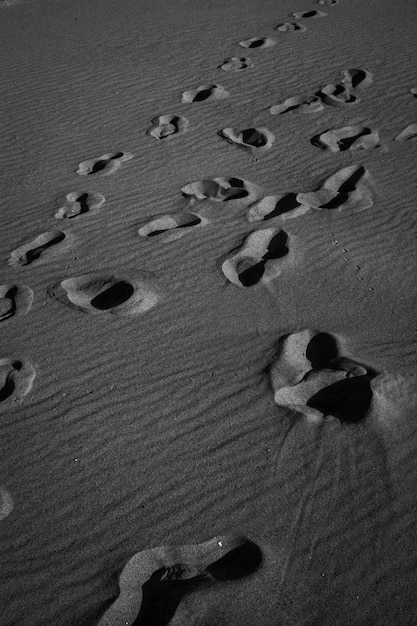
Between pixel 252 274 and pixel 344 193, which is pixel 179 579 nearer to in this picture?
pixel 252 274

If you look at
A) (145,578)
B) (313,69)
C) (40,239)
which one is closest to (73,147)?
(40,239)

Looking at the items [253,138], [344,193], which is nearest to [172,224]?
[344,193]

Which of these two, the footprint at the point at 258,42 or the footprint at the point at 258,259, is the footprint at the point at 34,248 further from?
the footprint at the point at 258,42

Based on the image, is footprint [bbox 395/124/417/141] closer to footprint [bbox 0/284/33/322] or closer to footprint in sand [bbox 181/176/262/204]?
footprint in sand [bbox 181/176/262/204]

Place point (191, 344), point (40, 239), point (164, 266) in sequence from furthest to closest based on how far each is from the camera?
point (40, 239) < point (164, 266) < point (191, 344)

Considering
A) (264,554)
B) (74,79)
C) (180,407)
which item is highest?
(74,79)

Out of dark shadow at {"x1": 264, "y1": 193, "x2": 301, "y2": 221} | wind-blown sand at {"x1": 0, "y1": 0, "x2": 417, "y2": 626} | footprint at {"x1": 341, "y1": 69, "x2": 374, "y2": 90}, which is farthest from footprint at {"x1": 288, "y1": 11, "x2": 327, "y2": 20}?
dark shadow at {"x1": 264, "y1": 193, "x2": 301, "y2": 221}

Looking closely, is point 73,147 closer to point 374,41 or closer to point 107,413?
point 107,413
